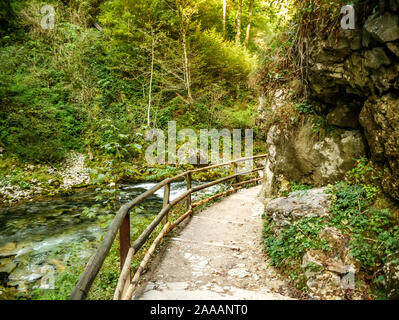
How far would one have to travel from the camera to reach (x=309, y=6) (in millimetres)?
4410

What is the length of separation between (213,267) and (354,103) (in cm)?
389

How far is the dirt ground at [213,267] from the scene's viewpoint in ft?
9.53

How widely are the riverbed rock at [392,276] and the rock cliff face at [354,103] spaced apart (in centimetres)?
99

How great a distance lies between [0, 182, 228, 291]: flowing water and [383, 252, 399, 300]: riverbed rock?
12.9 feet

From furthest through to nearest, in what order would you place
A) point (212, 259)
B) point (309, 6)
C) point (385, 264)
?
point (309, 6) < point (212, 259) < point (385, 264)

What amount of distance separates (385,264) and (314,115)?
11.1ft

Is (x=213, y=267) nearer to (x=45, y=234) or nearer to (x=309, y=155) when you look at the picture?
(x=309, y=155)

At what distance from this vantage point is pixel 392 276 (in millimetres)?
2693

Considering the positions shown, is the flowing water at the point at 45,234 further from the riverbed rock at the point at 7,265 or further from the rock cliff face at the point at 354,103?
the rock cliff face at the point at 354,103

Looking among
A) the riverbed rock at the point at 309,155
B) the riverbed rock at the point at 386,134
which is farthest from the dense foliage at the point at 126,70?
the riverbed rock at the point at 386,134

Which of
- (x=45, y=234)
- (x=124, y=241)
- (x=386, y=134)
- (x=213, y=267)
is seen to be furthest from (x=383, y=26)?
(x=45, y=234)

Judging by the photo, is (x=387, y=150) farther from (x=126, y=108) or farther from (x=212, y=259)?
(x=126, y=108)
